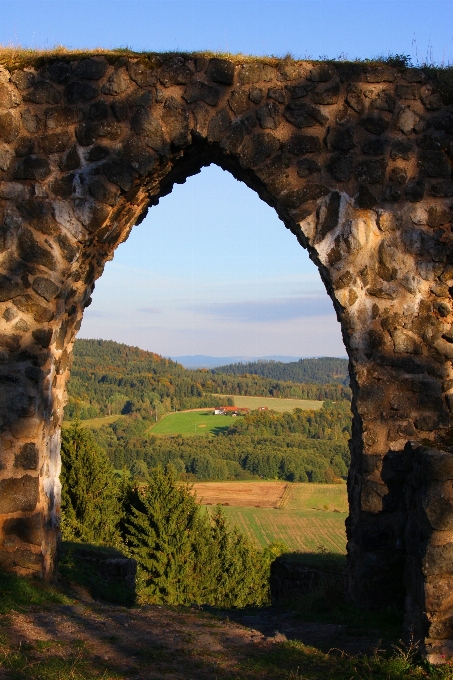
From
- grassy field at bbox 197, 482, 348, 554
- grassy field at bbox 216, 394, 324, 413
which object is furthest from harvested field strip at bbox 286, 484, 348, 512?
grassy field at bbox 216, 394, 324, 413

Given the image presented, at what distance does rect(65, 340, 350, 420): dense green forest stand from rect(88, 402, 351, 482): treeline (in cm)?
413

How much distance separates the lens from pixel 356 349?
553 centimetres

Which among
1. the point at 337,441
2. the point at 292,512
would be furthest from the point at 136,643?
the point at 337,441

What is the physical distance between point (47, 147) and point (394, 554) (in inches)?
168

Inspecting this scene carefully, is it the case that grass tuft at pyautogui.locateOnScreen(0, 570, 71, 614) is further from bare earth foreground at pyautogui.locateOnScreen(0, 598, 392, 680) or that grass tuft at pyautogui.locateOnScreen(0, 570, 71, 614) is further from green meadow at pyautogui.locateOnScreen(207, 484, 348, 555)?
green meadow at pyautogui.locateOnScreen(207, 484, 348, 555)

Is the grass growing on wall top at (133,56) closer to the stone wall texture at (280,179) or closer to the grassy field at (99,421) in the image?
the stone wall texture at (280,179)

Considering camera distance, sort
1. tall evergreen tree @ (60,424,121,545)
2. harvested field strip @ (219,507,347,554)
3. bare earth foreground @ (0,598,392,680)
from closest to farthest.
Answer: bare earth foreground @ (0,598,392,680) → tall evergreen tree @ (60,424,121,545) → harvested field strip @ (219,507,347,554)

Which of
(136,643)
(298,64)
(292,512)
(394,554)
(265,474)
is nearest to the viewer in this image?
(136,643)

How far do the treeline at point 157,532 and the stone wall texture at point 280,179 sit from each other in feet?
25.1

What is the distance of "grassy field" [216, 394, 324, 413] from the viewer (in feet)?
236

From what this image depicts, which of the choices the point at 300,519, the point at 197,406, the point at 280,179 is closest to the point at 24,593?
the point at 280,179

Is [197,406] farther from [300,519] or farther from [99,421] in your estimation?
[300,519]

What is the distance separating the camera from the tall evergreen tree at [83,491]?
542 inches

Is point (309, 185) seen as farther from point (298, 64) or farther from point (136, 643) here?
point (136, 643)
